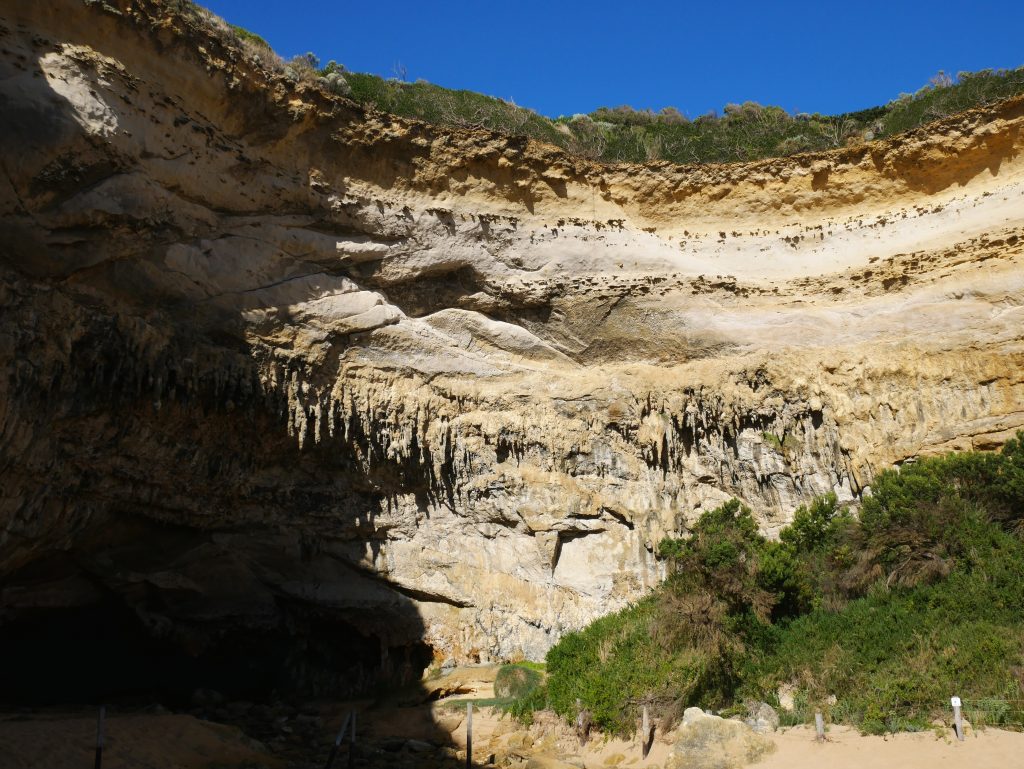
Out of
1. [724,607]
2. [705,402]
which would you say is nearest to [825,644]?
[724,607]

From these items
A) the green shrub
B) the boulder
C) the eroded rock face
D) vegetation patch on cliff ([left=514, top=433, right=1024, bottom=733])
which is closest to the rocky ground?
the boulder

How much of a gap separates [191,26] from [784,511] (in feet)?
43.9

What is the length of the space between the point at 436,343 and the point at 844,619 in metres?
8.61

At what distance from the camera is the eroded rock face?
13977 millimetres

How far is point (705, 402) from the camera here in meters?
17.1

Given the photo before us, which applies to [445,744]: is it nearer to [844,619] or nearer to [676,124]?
[844,619]

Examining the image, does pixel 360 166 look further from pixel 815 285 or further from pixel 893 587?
pixel 893 587

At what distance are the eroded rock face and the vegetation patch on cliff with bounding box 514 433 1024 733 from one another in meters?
1.62

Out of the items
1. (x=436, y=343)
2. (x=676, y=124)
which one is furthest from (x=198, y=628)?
(x=676, y=124)

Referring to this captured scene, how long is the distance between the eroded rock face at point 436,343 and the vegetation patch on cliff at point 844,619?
63.7 inches

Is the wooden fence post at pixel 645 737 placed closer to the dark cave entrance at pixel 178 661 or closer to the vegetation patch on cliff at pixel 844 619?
the vegetation patch on cliff at pixel 844 619

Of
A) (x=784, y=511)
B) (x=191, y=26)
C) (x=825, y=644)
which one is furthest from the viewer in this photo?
(x=784, y=511)

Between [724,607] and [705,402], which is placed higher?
[705,402]

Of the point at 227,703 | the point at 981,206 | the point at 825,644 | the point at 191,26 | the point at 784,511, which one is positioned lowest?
the point at 227,703
